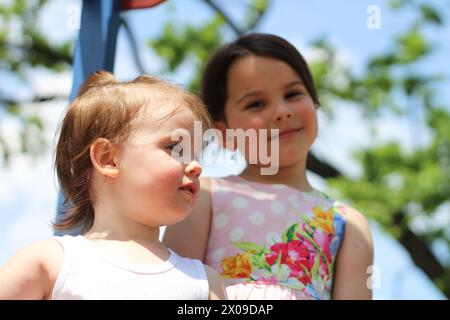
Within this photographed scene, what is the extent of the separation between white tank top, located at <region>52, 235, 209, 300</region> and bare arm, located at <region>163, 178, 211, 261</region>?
29 cm

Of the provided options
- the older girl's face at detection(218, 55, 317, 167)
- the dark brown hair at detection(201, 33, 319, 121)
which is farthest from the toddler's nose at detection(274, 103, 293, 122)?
the dark brown hair at detection(201, 33, 319, 121)

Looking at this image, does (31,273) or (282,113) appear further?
(282,113)

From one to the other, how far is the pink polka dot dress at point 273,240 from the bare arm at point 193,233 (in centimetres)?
2

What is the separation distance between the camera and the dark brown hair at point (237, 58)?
1585 mm

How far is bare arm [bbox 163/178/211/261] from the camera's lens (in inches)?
53.8

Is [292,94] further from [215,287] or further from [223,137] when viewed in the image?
[215,287]

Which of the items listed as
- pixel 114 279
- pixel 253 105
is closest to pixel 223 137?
pixel 253 105

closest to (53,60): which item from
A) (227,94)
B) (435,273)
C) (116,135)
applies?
(435,273)

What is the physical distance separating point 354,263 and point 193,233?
350 millimetres

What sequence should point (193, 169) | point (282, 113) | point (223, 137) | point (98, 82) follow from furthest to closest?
1. point (223, 137)
2. point (282, 113)
3. point (98, 82)
4. point (193, 169)

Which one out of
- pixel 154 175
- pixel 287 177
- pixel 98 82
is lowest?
pixel 287 177

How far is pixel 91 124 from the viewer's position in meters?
1.12

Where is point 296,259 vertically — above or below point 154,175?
below
